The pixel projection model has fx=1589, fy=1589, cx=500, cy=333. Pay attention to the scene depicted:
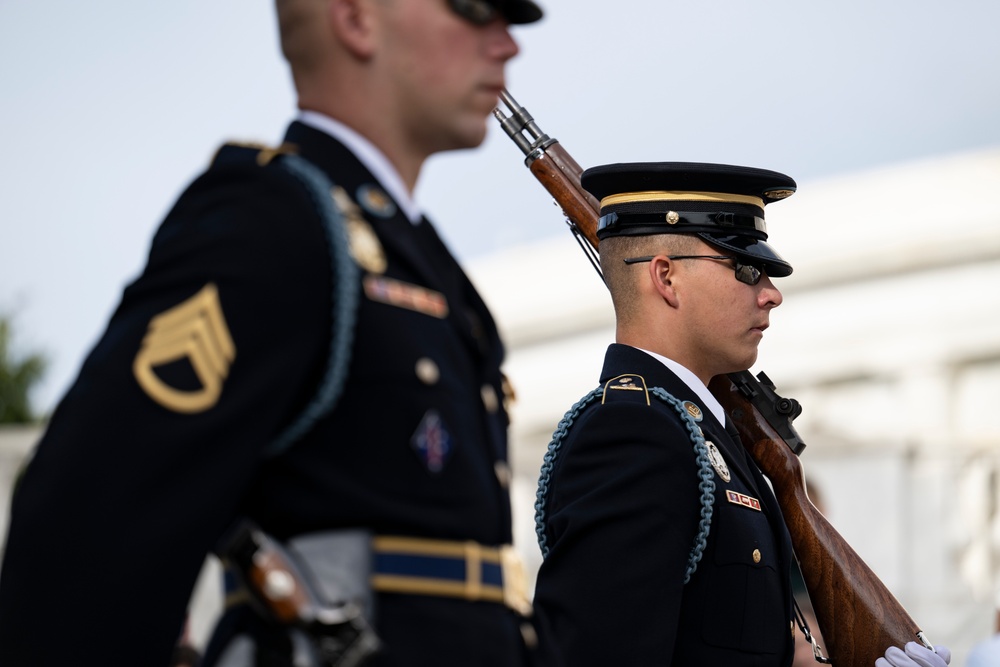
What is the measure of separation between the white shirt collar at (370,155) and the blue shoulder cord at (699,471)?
1.62 meters

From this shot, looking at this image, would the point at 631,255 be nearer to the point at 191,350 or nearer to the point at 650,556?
the point at 650,556

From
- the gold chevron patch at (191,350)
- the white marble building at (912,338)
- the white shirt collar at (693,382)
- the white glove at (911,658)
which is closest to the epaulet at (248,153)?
the gold chevron patch at (191,350)

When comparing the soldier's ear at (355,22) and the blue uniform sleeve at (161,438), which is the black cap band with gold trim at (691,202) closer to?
the soldier's ear at (355,22)

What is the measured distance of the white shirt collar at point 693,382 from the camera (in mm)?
4168

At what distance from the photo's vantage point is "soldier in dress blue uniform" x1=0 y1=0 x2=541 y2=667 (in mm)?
1977

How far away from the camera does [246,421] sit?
79.6 inches

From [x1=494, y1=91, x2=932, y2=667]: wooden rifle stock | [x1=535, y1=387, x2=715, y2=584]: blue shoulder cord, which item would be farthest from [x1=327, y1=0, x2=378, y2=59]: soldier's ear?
[x1=494, y1=91, x2=932, y2=667]: wooden rifle stock

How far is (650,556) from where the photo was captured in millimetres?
3629

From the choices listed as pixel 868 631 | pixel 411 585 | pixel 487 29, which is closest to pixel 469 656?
pixel 411 585

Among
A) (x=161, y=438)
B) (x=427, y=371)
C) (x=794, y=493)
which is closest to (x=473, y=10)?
(x=427, y=371)

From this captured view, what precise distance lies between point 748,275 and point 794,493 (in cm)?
62

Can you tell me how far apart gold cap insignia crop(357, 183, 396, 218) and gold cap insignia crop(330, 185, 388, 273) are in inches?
1.2

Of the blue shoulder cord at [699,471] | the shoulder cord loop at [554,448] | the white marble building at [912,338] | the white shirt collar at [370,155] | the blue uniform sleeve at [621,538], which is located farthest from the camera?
the white marble building at [912,338]

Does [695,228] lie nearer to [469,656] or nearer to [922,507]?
[469,656]
